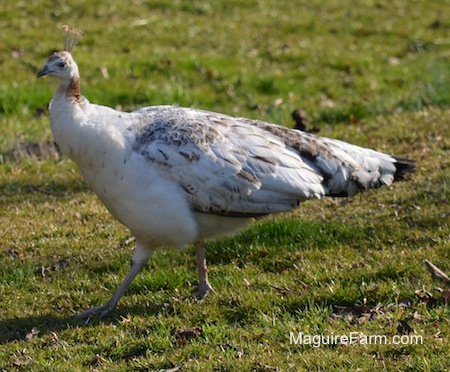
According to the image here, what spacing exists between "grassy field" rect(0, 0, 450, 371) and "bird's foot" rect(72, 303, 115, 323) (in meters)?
0.07

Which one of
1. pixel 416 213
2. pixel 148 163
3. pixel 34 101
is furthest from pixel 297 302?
pixel 34 101

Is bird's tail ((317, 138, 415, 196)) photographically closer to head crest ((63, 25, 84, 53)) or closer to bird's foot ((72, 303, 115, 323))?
bird's foot ((72, 303, 115, 323))

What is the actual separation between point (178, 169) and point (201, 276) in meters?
0.90

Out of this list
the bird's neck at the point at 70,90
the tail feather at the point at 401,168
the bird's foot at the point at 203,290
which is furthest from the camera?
the tail feather at the point at 401,168

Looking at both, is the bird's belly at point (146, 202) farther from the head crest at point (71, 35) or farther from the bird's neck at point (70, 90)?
the head crest at point (71, 35)

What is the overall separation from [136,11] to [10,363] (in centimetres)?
994

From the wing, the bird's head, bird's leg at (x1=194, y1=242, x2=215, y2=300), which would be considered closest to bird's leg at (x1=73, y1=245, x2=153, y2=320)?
bird's leg at (x1=194, y1=242, x2=215, y2=300)

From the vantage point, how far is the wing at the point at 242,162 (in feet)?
18.3

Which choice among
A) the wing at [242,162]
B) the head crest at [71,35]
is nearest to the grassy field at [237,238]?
the wing at [242,162]

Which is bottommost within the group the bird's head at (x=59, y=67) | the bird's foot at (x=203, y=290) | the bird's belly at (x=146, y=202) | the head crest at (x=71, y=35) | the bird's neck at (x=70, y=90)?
the bird's foot at (x=203, y=290)

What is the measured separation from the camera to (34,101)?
10617 millimetres

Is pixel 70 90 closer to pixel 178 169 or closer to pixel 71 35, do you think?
pixel 71 35

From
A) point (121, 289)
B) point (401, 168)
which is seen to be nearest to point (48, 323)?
point (121, 289)

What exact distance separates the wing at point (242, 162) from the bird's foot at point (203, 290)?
0.60 metres
